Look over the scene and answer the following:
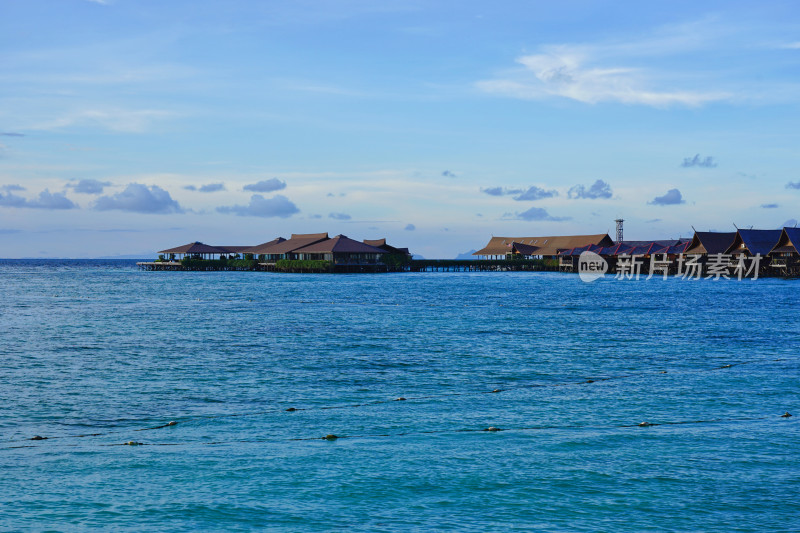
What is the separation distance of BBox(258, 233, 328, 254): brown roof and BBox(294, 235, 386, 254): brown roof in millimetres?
2936

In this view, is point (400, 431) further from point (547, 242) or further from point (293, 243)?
point (547, 242)

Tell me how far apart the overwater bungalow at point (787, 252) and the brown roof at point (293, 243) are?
228 feet

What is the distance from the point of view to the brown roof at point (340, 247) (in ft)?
369

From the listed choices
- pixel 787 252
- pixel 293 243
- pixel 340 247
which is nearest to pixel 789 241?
pixel 787 252

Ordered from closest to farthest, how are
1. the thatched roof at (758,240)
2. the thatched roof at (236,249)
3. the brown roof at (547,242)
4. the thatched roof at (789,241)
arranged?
the thatched roof at (789,241) < the thatched roof at (758,240) < the brown roof at (547,242) < the thatched roof at (236,249)

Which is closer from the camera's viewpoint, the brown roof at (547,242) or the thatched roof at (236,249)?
the brown roof at (547,242)

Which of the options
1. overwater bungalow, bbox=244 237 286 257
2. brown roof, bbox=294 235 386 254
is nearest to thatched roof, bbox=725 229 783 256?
brown roof, bbox=294 235 386 254

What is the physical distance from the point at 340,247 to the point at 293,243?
15.7 m

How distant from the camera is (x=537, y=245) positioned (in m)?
144

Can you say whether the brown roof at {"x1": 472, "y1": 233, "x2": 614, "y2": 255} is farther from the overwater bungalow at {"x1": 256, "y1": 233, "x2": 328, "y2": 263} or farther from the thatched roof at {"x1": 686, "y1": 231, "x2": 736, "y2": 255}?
the overwater bungalow at {"x1": 256, "y1": 233, "x2": 328, "y2": 263}

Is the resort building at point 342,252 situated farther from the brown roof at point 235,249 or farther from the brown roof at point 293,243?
A: the brown roof at point 235,249

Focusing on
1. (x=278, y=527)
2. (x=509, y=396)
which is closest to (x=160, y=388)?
(x=509, y=396)

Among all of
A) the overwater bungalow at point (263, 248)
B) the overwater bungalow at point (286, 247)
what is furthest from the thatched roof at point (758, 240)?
the overwater bungalow at point (263, 248)

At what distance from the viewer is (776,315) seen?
1548 inches
